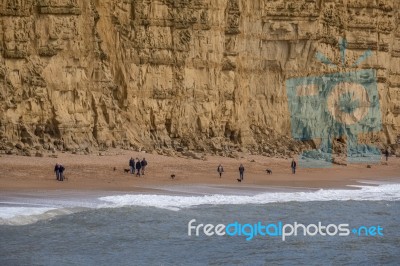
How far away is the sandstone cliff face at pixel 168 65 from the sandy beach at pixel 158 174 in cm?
161

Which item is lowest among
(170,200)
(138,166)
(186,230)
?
(186,230)

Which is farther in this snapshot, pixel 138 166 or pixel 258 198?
pixel 138 166

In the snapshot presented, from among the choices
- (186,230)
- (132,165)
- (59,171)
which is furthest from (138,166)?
(186,230)

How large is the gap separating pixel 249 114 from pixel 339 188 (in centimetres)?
1053

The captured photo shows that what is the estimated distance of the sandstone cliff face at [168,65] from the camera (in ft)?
110

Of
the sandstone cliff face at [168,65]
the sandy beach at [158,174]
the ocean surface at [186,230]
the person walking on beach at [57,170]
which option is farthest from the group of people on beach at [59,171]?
the sandstone cliff face at [168,65]

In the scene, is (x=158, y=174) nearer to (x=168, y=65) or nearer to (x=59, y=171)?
(x=59, y=171)

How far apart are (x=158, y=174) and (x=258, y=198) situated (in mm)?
5291

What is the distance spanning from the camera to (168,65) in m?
38.6

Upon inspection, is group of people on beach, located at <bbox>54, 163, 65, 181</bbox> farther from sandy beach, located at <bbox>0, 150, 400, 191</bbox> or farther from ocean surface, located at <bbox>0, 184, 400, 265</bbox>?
ocean surface, located at <bbox>0, 184, 400, 265</bbox>

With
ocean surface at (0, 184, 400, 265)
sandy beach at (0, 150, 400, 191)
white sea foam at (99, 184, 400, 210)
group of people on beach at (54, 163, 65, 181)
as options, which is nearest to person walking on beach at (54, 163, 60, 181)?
group of people on beach at (54, 163, 65, 181)

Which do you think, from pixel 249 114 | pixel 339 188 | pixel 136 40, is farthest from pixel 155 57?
pixel 339 188

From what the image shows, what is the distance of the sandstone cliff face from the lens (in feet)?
110

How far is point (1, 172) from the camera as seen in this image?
29.0 meters
